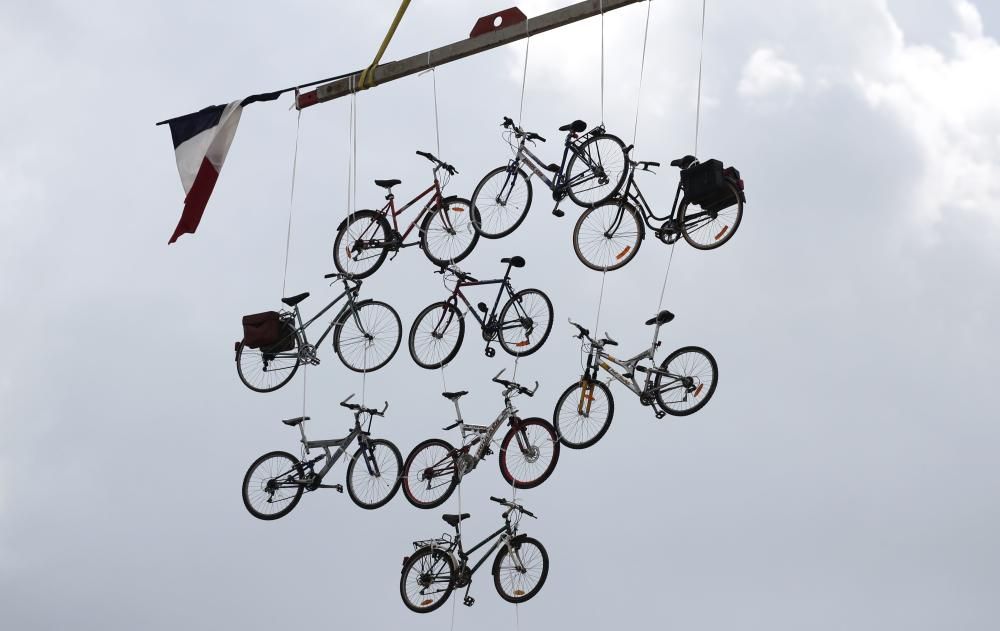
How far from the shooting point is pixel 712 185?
1839cm

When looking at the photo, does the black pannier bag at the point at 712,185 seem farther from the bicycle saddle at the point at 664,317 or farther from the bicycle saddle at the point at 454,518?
the bicycle saddle at the point at 454,518

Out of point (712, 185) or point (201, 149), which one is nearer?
point (712, 185)

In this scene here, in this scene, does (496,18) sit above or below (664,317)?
above

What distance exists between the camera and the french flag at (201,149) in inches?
878

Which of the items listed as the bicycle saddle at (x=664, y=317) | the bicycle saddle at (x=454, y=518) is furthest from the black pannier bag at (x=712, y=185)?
the bicycle saddle at (x=454, y=518)

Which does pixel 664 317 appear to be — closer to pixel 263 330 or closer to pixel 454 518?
pixel 454 518

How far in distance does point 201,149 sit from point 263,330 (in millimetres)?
2955

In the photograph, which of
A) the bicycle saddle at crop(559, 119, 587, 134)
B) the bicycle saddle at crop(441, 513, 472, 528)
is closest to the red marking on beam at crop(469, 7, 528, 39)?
the bicycle saddle at crop(559, 119, 587, 134)

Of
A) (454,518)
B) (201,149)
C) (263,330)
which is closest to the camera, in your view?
(454,518)

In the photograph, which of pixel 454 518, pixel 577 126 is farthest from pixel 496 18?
pixel 454 518

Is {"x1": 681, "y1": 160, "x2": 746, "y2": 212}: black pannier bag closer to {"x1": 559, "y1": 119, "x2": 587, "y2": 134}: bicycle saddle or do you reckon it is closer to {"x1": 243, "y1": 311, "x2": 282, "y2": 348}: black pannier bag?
{"x1": 559, "y1": 119, "x2": 587, "y2": 134}: bicycle saddle

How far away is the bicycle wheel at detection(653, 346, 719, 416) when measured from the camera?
1873cm

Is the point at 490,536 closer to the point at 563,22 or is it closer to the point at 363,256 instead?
the point at 363,256

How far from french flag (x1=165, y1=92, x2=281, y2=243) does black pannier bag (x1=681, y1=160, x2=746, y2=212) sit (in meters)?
6.44
